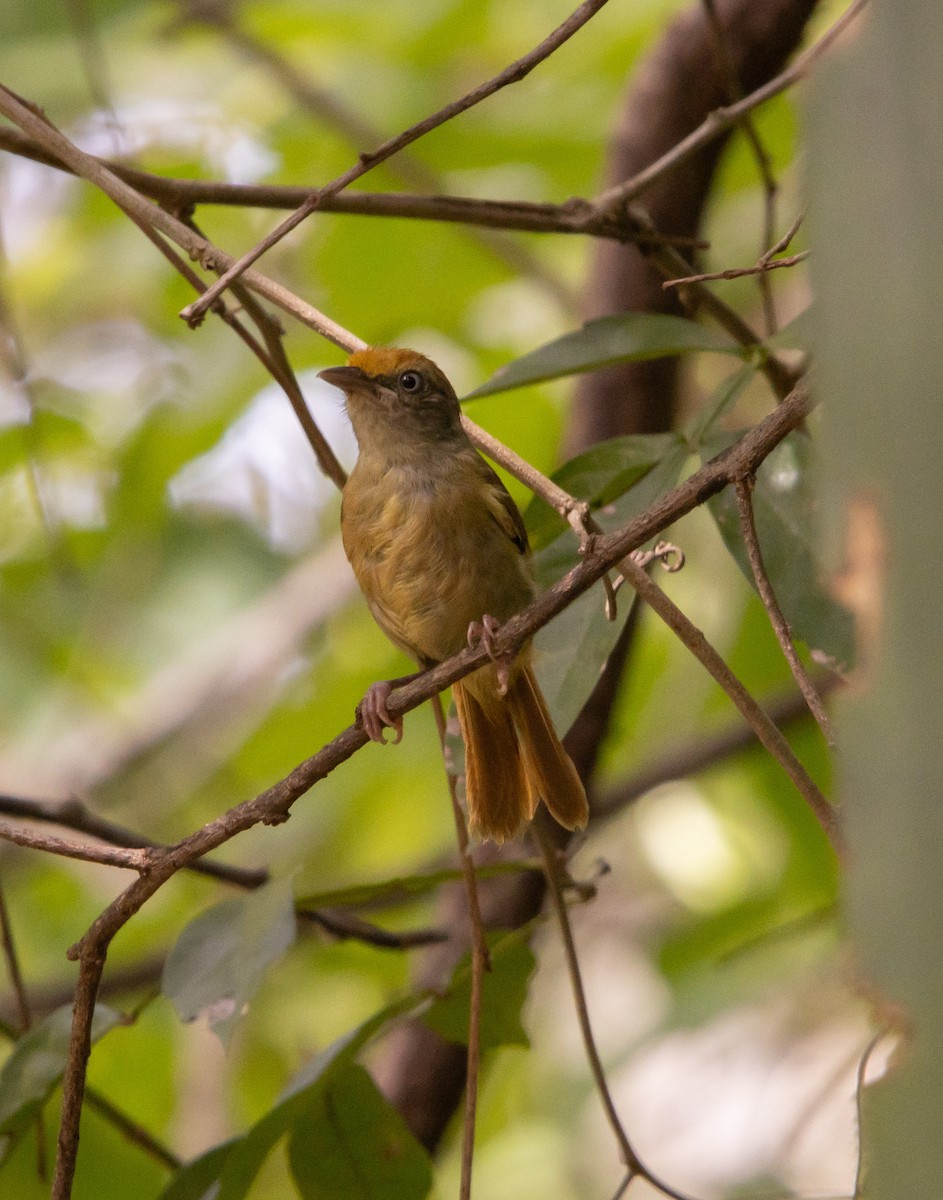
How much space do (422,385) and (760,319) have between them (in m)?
2.03

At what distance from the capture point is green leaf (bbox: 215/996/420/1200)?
2.14 meters

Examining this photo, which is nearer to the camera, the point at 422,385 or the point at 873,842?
the point at 873,842

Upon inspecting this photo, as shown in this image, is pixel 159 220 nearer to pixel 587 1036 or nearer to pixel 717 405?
pixel 717 405

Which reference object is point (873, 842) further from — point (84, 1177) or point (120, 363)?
point (120, 363)

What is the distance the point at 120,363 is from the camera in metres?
5.52

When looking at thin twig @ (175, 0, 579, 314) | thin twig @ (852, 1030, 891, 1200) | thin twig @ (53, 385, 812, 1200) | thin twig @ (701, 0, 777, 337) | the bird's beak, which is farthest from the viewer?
thin twig @ (175, 0, 579, 314)

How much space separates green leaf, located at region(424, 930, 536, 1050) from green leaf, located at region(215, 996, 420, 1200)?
13cm

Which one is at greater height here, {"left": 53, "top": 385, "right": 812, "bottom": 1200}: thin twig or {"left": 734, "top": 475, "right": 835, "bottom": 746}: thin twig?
{"left": 53, "top": 385, "right": 812, "bottom": 1200}: thin twig

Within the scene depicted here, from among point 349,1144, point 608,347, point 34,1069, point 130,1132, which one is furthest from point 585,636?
point 130,1132

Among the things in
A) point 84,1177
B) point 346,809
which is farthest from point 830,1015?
point 84,1177

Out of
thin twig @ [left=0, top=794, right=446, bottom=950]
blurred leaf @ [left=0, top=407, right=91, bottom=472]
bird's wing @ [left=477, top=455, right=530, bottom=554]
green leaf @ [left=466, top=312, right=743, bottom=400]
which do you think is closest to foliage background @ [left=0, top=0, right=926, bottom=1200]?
blurred leaf @ [left=0, top=407, right=91, bottom=472]

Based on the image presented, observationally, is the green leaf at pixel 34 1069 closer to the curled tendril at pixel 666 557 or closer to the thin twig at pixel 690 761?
the curled tendril at pixel 666 557

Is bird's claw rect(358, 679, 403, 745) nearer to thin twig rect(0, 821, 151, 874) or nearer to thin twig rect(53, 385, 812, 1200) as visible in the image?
thin twig rect(53, 385, 812, 1200)

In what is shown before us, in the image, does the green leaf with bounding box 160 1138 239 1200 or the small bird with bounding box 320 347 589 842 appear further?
the small bird with bounding box 320 347 589 842
